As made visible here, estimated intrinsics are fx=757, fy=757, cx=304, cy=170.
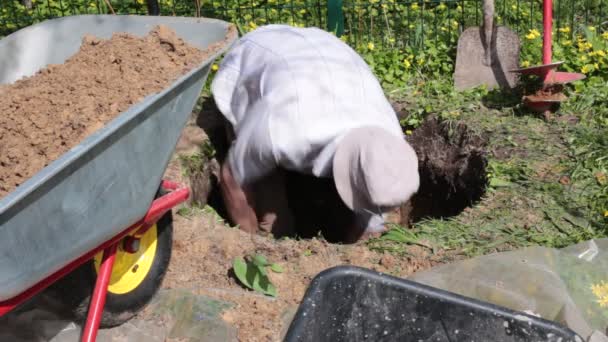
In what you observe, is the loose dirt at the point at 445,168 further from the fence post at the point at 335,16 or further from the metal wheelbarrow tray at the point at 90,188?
the metal wheelbarrow tray at the point at 90,188

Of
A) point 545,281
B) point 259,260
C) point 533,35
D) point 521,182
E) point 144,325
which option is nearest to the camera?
point 545,281

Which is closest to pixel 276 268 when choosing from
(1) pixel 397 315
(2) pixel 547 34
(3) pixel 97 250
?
(3) pixel 97 250

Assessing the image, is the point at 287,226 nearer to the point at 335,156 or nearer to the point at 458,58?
the point at 335,156

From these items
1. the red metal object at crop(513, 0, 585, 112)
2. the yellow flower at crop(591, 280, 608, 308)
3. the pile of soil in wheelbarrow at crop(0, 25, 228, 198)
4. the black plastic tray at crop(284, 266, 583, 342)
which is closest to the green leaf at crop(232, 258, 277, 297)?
the pile of soil in wheelbarrow at crop(0, 25, 228, 198)

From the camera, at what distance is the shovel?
491cm

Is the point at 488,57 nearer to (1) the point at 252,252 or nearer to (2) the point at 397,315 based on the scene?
(1) the point at 252,252

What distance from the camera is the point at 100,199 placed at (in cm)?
213

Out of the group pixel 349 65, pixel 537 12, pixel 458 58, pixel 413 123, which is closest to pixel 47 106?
pixel 349 65

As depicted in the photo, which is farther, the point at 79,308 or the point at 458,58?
the point at 458,58

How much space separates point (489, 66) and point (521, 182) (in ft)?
4.67

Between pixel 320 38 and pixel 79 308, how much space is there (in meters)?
1.74

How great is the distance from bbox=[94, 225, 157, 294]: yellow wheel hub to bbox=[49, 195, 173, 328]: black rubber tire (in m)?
0.02

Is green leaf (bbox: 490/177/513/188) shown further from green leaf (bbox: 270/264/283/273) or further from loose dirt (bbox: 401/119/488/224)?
green leaf (bbox: 270/264/283/273)

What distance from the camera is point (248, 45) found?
386 cm
